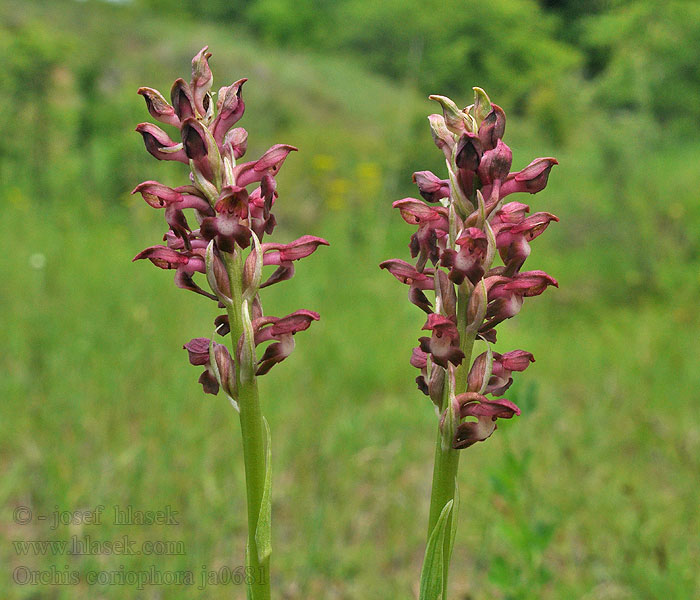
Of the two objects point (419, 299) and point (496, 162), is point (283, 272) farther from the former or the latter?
point (496, 162)

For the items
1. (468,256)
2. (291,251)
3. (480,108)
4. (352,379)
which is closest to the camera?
(468,256)

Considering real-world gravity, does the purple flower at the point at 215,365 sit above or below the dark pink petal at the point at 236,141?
below

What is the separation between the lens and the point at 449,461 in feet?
3.40

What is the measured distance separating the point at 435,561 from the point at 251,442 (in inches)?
12.6

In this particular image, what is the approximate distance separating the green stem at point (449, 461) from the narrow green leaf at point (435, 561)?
20 millimetres

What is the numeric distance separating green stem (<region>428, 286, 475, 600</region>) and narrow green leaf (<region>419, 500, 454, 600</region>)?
0.02 m

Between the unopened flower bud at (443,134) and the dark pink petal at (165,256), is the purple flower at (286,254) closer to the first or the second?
the dark pink petal at (165,256)

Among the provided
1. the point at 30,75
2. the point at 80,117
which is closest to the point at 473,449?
the point at 30,75

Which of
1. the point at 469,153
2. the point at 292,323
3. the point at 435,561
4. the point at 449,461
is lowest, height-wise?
the point at 435,561

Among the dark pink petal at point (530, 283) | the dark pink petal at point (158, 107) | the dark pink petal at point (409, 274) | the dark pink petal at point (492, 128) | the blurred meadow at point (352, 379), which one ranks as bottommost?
the blurred meadow at point (352, 379)

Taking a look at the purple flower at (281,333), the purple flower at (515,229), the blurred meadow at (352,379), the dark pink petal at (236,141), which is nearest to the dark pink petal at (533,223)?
the purple flower at (515,229)

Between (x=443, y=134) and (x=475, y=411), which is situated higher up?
(x=443, y=134)

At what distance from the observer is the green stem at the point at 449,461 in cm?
103

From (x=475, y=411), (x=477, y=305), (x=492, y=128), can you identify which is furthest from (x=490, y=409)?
(x=492, y=128)
